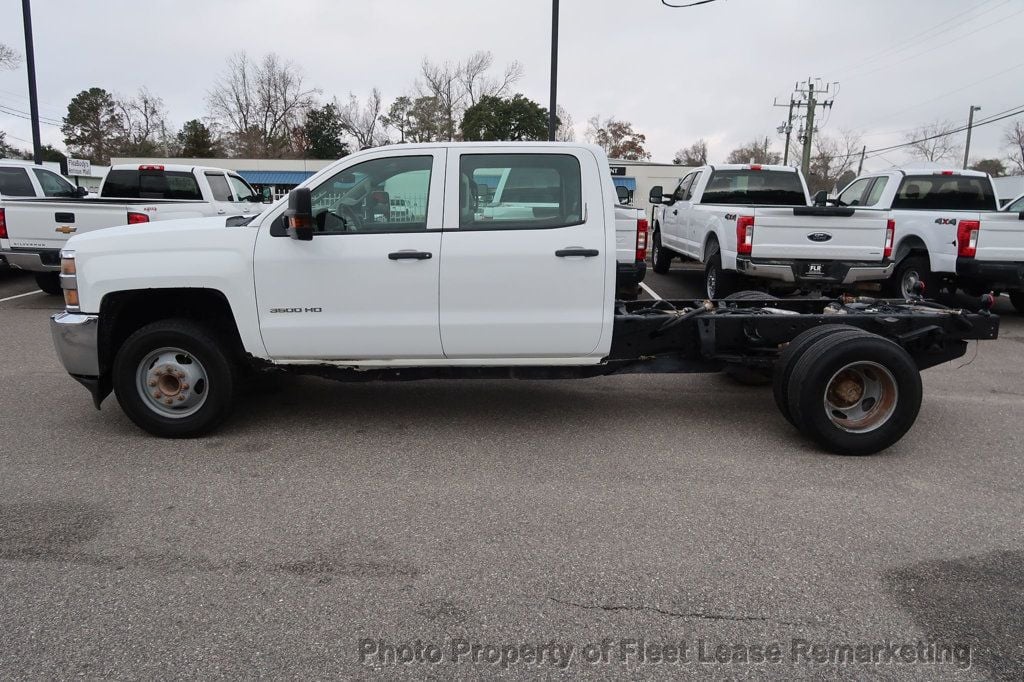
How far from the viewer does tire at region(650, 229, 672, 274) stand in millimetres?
14734

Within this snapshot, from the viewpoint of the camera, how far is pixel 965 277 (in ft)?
33.4

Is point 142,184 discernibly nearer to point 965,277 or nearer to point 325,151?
point 965,277

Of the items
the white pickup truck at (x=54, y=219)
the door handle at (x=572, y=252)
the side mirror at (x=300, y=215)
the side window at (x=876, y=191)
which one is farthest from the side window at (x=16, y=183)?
the side window at (x=876, y=191)

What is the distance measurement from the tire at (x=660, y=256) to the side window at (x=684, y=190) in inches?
49.9

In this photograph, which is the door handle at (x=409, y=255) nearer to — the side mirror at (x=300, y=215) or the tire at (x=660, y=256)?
the side mirror at (x=300, y=215)

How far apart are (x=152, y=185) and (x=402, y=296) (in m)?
10.0

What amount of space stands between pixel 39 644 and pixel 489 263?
3.19 metres

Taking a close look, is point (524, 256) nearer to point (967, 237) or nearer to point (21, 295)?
point (967, 237)

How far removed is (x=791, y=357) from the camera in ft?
16.8

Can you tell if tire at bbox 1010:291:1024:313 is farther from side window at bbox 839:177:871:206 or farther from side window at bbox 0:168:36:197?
side window at bbox 0:168:36:197

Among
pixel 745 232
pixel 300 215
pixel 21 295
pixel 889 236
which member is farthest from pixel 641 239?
pixel 21 295

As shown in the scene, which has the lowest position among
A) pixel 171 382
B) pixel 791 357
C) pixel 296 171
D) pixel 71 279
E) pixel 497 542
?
pixel 497 542

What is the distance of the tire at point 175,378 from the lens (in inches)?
200

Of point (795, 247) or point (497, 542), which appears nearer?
point (497, 542)
